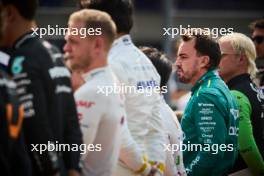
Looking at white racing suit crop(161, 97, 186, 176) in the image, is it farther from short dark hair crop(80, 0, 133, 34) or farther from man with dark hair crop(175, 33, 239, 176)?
short dark hair crop(80, 0, 133, 34)

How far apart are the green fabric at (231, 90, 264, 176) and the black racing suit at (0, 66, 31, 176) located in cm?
329

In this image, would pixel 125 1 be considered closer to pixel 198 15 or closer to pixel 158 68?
pixel 158 68

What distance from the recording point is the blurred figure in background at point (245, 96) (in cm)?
778

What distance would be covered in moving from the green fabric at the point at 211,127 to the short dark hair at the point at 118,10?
1.18m

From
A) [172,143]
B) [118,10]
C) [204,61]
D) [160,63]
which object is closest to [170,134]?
[172,143]

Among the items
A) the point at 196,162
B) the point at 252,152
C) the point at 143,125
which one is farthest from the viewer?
the point at 252,152

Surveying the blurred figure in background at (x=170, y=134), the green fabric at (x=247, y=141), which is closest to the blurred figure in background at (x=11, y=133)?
the blurred figure in background at (x=170, y=134)

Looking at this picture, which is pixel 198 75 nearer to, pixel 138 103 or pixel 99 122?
pixel 138 103

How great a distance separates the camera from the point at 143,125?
6367mm

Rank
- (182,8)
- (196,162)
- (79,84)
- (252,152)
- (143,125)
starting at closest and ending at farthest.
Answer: (79,84) → (143,125) → (196,162) → (252,152) → (182,8)

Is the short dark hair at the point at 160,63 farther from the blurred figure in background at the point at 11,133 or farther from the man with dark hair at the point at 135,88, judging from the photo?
the blurred figure in background at the point at 11,133

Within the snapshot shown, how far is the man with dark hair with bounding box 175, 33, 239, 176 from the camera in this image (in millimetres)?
7164

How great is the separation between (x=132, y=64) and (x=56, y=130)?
1.28m

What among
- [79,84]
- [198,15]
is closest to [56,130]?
[79,84]
